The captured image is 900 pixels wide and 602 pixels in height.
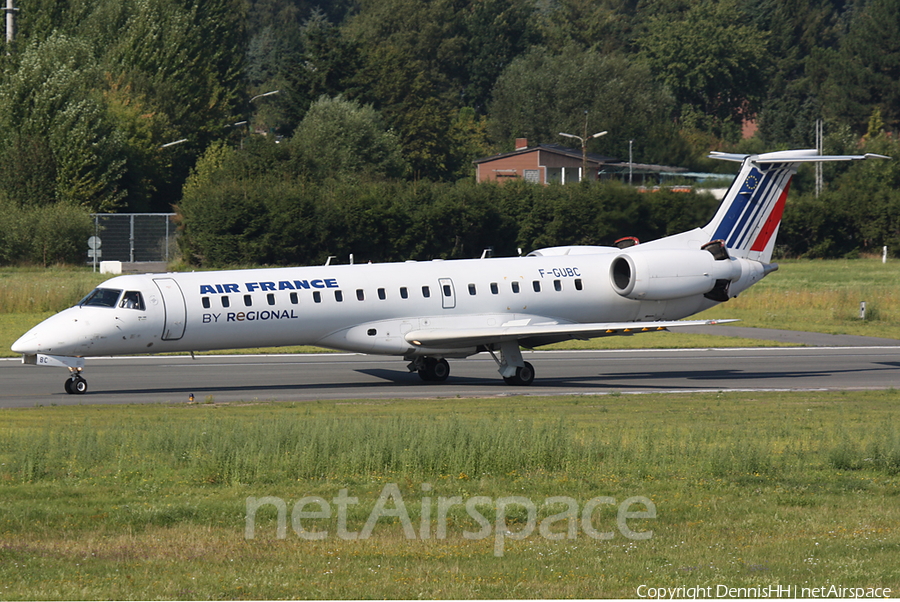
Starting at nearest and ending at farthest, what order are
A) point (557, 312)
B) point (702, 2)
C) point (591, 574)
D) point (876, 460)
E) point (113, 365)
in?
point (591, 574) < point (876, 460) < point (557, 312) < point (113, 365) < point (702, 2)

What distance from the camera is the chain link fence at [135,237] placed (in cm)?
7431

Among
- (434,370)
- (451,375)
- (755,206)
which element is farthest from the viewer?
Answer: (755,206)

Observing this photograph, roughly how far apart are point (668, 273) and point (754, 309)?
22487mm

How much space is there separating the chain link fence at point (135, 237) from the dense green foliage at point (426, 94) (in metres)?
3.15

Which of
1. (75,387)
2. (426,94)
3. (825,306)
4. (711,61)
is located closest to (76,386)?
(75,387)

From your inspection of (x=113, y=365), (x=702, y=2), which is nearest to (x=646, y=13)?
(x=702, y=2)

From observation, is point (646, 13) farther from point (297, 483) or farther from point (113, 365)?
point (297, 483)

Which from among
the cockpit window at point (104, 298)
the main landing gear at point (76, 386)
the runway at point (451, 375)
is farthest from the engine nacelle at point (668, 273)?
the main landing gear at point (76, 386)

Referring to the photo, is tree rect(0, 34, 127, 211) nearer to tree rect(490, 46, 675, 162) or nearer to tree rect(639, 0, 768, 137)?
tree rect(490, 46, 675, 162)

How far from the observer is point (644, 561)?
11.4 metres

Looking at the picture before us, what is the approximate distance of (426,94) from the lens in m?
126

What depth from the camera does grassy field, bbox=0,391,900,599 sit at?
10766 mm

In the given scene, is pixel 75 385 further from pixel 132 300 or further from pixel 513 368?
pixel 513 368

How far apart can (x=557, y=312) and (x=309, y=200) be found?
4419 centimetres
